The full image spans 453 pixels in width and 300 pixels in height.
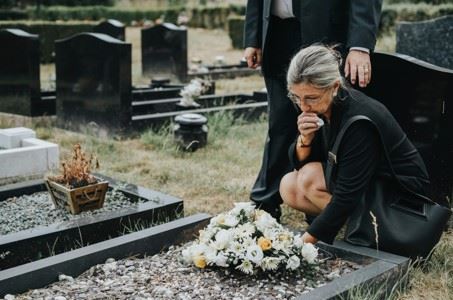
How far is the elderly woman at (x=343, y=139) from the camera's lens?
285cm

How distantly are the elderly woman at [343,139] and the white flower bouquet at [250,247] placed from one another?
135mm

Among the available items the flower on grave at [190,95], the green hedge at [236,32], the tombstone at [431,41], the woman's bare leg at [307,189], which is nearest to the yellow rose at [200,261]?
the woman's bare leg at [307,189]

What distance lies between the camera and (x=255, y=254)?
111 inches

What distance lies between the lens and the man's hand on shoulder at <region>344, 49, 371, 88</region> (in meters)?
3.28

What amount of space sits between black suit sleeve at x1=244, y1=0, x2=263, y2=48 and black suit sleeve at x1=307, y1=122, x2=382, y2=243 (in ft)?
3.51

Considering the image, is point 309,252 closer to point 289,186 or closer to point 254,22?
point 289,186

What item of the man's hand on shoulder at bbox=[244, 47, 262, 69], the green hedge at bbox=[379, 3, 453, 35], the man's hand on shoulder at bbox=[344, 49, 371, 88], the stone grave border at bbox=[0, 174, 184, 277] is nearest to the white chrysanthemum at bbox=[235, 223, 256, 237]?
the man's hand on shoulder at bbox=[344, 49, 371, 88]

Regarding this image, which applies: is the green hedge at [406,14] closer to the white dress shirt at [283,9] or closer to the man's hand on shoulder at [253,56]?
the man's hand on shoulder at [253,56]

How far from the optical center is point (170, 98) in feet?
28.2

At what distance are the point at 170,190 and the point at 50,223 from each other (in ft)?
3.92

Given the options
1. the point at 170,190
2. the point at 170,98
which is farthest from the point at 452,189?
the point at 170,98

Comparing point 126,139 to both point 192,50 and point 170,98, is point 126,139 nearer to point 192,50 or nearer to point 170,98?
point 170,98

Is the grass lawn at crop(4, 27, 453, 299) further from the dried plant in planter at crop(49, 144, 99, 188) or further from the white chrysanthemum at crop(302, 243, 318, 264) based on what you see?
the dried plant in planter at crop(49, 144, 99, 188)

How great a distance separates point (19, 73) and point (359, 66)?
4857 mm
